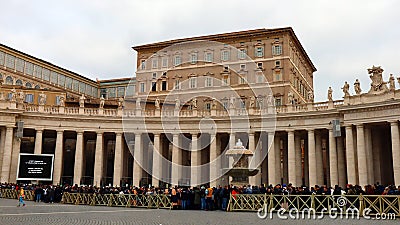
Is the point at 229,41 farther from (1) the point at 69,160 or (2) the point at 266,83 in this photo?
(1) the point at 69,160

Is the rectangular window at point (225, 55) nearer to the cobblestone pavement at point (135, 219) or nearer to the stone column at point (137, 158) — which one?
the stone column at point (137, 158)

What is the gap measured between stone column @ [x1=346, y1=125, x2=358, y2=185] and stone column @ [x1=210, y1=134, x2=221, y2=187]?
45.9 feet

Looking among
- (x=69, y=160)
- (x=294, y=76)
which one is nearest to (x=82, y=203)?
(x=69, y=160)

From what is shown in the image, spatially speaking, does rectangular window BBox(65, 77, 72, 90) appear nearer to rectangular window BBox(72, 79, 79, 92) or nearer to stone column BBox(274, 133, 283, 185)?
rectangular window BBox(72, 79, 79, 92)

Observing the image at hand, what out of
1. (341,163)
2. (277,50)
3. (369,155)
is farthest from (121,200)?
(277,50)

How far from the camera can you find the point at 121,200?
30.4 metres

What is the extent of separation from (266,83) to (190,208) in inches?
1827

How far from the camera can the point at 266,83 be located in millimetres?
71875

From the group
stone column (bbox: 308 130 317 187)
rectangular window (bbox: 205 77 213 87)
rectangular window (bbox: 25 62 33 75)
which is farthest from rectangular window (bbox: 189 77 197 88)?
stone column (bbox: 308 130 317 187)

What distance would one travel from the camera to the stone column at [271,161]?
153 feet

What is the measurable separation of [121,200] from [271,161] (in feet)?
69.4

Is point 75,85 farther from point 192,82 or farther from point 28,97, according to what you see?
point 28,97

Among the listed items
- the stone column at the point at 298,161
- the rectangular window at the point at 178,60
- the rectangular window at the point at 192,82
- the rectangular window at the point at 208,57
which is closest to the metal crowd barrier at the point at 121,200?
the stone column at the point at 298,161

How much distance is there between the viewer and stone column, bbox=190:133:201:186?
48188 millimetres
